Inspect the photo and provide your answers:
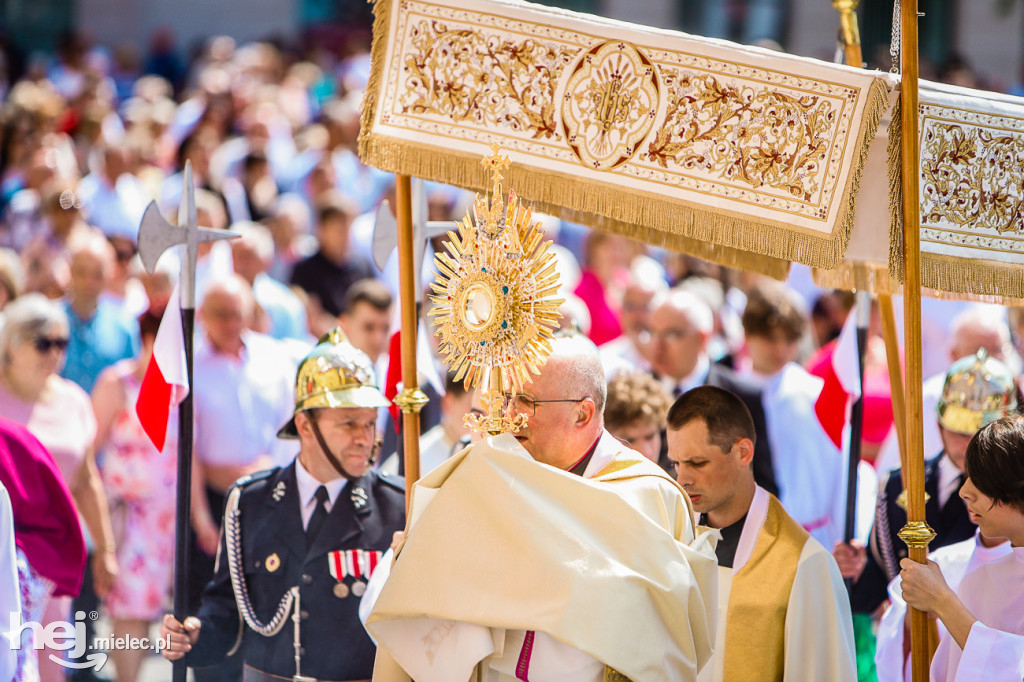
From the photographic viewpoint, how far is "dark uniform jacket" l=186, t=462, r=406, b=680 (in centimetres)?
404

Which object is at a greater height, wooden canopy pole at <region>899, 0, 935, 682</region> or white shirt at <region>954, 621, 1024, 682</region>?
wooden canopy pole at <region>899, 0, 935, 682</region>

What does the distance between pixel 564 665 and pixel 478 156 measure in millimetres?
1648

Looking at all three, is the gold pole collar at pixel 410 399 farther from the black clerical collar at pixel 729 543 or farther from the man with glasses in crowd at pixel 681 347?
the man with glasses in crowd at pixel 681 347

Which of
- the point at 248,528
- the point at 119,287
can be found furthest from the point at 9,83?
the point at 248,528

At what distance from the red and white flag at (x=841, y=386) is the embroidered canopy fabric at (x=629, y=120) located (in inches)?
52.8

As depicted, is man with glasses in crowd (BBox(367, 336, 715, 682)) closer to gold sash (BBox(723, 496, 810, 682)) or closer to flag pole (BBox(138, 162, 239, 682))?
gold sash (BBox(723, 496, 810, 682))

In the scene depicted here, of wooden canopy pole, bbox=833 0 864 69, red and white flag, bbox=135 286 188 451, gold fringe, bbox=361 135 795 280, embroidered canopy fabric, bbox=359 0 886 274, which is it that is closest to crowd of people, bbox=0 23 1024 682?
red and white flag, bbox=135 286 188 451

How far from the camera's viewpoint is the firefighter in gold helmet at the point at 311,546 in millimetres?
4055

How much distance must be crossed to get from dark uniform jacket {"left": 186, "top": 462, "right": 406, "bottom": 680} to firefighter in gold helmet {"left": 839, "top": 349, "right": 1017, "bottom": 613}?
194 centimetres

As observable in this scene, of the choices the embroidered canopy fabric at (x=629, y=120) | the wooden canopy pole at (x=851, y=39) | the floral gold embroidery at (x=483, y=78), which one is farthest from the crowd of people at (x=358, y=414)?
the wooden canopy pole at (x=851, y=39)

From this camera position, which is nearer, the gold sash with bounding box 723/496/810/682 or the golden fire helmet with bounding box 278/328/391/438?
the gold sash with bounding box 723/496/810/682

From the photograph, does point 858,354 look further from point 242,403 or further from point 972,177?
point 242,403


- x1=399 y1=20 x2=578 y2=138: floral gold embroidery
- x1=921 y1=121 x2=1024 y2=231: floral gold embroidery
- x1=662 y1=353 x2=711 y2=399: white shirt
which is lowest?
x1=662 y1=353 x2=711 y2=399: white shirt

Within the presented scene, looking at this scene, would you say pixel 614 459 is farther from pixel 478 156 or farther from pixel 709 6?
pixel 709 6
